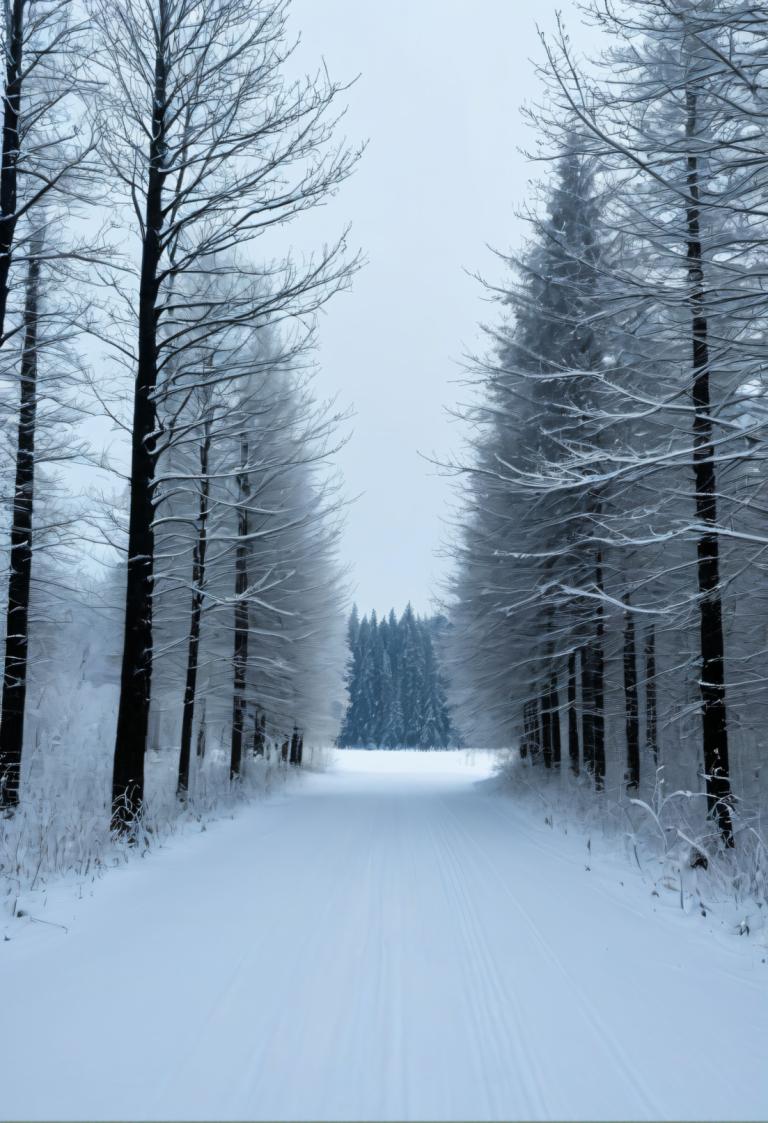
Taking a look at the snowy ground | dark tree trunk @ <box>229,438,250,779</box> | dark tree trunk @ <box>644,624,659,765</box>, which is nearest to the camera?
the snowy ground

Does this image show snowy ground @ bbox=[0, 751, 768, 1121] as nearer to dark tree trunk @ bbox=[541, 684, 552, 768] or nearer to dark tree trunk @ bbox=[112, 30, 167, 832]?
dark tree trunk @ bbox=[112, 30, 167, 832]

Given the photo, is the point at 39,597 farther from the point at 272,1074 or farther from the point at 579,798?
the point at 272,1074

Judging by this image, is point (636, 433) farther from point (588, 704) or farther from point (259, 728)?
point (259, 728)

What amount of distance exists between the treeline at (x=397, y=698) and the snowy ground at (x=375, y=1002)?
68791mm

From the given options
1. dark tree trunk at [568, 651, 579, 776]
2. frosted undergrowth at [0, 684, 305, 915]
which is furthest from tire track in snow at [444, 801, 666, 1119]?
dark tree trunk at [568, 651, 579, 776]

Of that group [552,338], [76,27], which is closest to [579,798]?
[552,338]

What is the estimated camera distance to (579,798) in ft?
35.9

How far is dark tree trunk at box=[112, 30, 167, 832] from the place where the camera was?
781 centimetres

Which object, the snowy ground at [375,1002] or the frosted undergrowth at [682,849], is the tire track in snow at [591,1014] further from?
the frosted undergrowth at [682,849]

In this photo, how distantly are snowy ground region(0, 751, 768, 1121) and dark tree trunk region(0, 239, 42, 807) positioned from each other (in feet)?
18.3

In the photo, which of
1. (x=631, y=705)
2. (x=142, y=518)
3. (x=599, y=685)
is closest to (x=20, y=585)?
(x=142, y=518)

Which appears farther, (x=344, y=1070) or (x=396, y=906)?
(x=396, y=906)

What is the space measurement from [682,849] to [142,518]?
7038mm

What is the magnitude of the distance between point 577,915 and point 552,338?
11.5 meters
